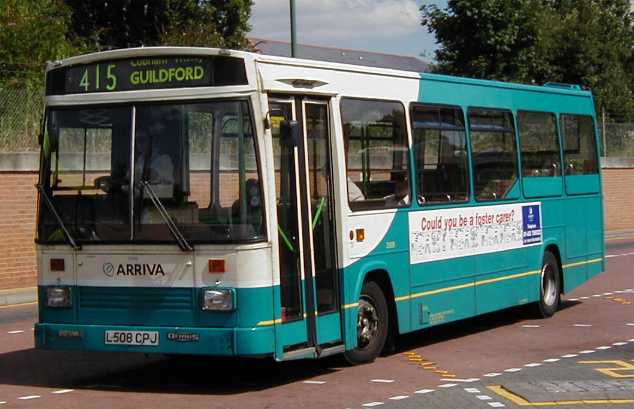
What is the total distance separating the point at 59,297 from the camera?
447 inches

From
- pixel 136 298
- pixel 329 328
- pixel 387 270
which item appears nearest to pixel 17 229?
pixel 387 270

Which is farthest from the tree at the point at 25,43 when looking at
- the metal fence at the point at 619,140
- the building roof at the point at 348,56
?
the building roof at the point at 348,56

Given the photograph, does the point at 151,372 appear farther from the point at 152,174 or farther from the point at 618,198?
the point at 618,198

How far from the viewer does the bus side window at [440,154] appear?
44.8 ft

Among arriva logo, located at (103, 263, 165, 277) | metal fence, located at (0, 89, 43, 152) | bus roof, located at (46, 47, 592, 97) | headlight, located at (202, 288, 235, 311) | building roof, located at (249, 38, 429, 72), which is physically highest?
building roof, located at (249, 38, 429, 72)

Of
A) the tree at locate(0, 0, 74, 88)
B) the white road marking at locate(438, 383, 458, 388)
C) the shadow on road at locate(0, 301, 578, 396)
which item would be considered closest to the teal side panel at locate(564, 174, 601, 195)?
the shadow on road at locate(0, 301, 578, 396)

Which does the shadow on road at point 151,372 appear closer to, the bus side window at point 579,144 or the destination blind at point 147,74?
the destination blind at point 147,74

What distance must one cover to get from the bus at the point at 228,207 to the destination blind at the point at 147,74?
13 millimetres

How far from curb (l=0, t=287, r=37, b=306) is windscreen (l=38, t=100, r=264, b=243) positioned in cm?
908

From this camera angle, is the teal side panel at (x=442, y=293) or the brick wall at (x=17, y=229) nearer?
the teal side panel at (x=442, y=293)

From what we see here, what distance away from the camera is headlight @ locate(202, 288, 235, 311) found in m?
10.6

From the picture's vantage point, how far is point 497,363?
12.6 meters

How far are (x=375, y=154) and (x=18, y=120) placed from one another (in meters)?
13.2

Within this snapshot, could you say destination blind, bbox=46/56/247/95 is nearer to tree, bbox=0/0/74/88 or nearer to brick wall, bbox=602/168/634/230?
tree, bbox=0/0/74/88
